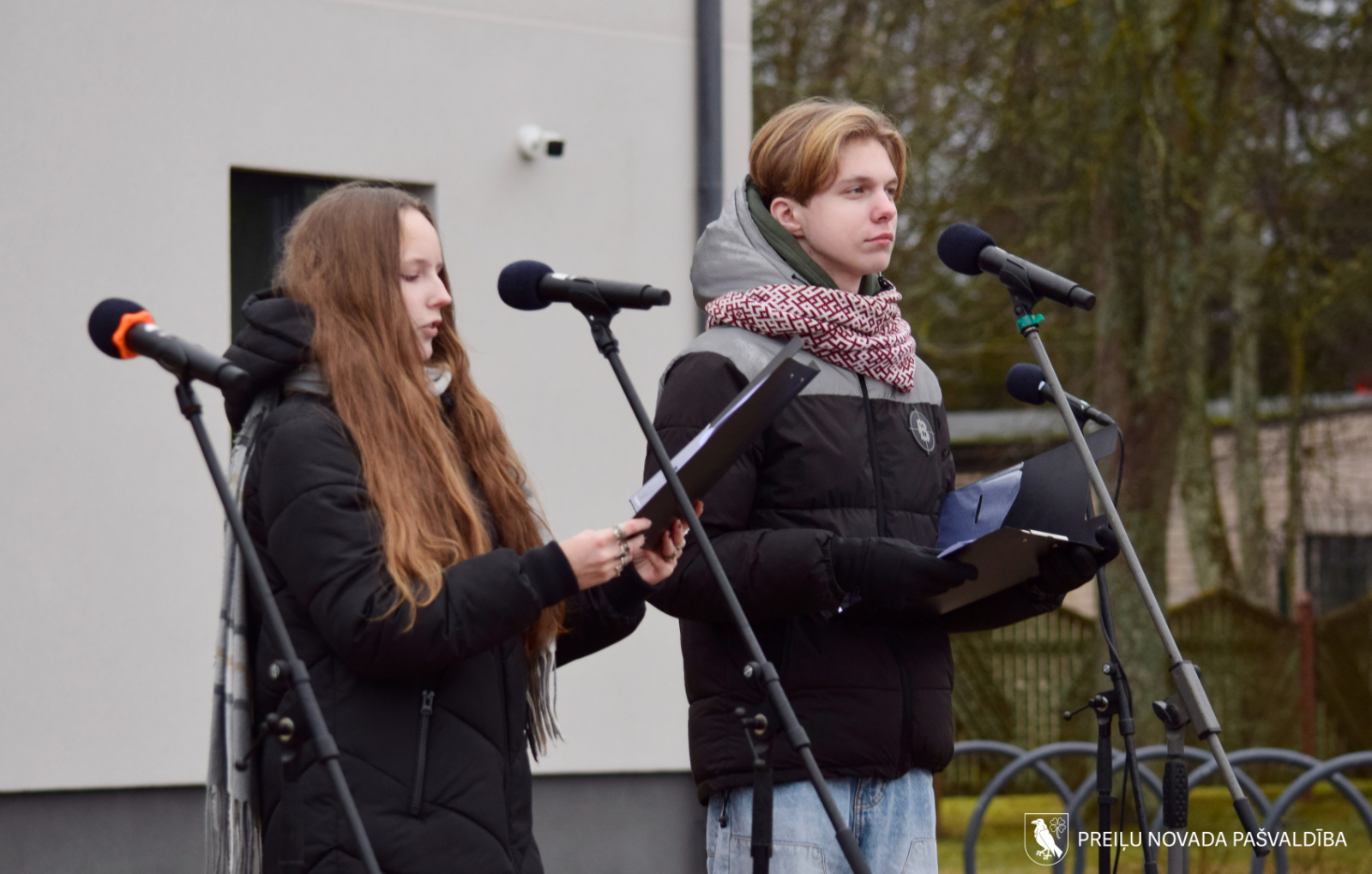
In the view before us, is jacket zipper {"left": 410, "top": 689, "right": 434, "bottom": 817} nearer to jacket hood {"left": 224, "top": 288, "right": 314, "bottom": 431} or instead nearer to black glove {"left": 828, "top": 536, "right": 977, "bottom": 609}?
jacket hood {"left": 224, "top": 288, "right": 314, "bottom": 431}

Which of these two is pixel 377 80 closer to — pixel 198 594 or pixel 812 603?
pixel 198 594

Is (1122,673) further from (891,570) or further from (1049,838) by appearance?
(1049,838)

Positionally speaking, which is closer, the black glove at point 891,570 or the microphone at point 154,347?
the microphone at point 154,347

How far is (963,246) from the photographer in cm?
317

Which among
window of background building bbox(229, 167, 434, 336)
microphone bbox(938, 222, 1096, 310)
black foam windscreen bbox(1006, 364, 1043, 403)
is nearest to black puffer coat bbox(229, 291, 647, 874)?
microphone bbox(938, 222, 1096, 310)

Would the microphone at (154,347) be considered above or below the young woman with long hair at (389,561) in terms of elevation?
above

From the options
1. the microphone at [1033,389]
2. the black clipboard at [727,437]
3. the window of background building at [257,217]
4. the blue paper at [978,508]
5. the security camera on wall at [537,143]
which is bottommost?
the blue paper at [978,508]

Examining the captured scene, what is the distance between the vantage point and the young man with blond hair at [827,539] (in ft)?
8.78

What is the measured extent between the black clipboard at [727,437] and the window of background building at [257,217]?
3636 millimetres

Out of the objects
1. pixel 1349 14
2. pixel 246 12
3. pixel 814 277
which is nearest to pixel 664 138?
pixel 246 12

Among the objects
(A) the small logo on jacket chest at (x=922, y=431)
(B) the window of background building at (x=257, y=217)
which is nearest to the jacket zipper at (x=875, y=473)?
(A) the small logo on jacket chest at (x=922, y=431)

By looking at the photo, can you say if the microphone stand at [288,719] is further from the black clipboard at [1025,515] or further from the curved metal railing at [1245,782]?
the curved metal railing at [1245,782]

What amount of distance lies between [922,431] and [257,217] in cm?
361

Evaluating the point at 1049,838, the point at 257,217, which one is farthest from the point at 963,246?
the point at 257,217
